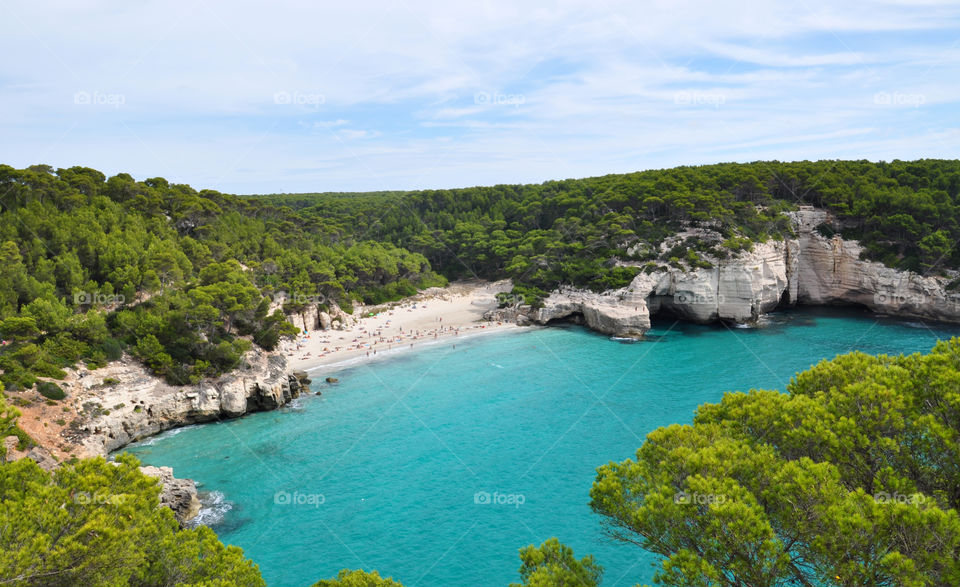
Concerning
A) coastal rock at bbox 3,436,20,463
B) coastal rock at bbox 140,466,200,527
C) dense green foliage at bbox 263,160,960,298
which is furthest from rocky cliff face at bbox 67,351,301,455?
dense green foliage at bbox 263,160,960,298

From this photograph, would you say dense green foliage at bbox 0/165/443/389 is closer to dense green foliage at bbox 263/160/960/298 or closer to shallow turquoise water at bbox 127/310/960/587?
shallow turquoise water at bbox 127/310/960/587

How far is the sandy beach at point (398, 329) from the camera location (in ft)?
137

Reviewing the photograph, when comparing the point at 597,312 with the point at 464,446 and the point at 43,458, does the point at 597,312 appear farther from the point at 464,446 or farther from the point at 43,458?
the point at 43,458

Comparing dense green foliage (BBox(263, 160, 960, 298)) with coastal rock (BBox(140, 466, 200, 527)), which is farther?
dense green foliage (BBox(263, 160, 960, 298))

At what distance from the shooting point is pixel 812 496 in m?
8.63

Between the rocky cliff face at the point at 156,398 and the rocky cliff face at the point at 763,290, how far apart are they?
2493 centimetres

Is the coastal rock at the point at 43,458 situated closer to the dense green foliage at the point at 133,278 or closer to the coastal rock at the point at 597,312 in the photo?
the dense green foliage at the point at 133,278

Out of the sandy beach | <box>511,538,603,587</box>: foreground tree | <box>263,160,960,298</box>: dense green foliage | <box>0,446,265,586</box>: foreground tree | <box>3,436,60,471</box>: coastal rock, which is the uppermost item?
<box>263,160,960,298</box>: dense green foliage

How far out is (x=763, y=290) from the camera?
46875 millimetres

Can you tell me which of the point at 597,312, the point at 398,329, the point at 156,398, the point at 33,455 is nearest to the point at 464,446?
the point at 156,398

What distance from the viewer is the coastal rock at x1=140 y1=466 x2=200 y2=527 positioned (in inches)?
785

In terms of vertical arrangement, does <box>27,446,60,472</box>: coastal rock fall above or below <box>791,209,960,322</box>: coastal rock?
below

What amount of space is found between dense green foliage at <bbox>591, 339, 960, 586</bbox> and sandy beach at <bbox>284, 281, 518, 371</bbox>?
32.5 metres

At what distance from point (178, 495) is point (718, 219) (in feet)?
157
